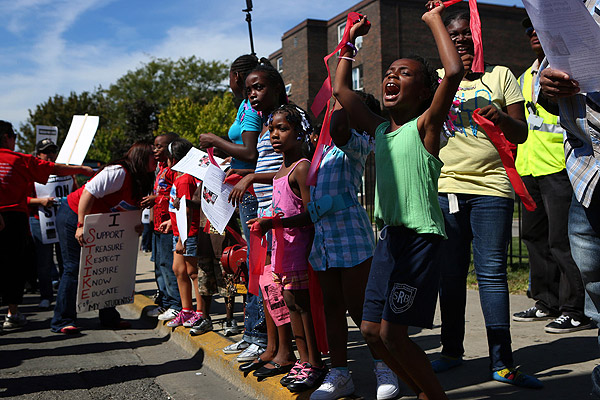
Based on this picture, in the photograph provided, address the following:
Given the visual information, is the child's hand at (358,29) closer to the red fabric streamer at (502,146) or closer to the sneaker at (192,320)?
the red fabric streamer at (502,146)

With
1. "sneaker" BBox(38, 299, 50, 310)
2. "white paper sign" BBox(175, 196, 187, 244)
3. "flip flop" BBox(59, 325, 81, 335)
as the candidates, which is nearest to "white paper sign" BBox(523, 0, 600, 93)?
"white paper sign" BBox(175, 196, 187, 244)

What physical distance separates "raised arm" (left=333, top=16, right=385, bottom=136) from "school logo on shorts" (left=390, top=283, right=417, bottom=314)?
96cm

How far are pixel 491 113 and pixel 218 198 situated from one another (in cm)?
250

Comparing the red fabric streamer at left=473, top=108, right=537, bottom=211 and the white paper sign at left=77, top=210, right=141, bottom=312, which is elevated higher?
the red fabric streamer at left=473, top=108, right=537, bottom=211

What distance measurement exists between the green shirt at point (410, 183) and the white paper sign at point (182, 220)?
3.12 m

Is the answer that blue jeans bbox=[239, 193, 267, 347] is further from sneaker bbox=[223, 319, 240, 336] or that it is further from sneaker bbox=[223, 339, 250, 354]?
sneaker bbox=[223, 319, 240, 336]

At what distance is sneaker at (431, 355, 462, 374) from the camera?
380 cm

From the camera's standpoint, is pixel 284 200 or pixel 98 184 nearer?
pixel 284 200

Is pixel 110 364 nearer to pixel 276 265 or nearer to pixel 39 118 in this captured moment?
pixel 276 265

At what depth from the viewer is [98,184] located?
631 cm

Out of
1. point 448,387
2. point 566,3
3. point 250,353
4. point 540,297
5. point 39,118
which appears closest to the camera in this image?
point 566,3

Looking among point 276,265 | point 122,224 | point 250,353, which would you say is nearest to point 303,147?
point 276,265

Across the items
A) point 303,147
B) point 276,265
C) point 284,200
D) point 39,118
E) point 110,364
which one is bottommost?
point 110,364

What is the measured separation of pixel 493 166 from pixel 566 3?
5.09 ft
